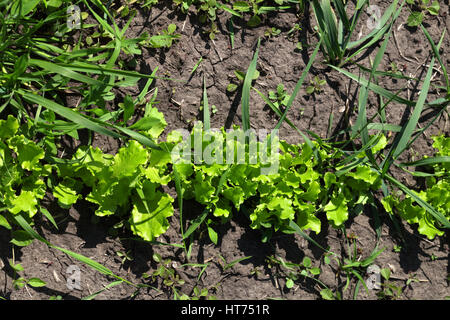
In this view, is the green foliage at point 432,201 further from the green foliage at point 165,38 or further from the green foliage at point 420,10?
the green foliage at point 165,38

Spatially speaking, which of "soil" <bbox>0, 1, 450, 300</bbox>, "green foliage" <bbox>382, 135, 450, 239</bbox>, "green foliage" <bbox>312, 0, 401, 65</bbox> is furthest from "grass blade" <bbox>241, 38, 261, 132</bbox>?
"green foliage" <bbox>382, 135, 450, 239</bbox>

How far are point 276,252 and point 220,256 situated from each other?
0.29m

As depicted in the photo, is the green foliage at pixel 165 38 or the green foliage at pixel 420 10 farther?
the green foliage at pixel 420 10

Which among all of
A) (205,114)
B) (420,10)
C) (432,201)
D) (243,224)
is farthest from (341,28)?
(243,224)

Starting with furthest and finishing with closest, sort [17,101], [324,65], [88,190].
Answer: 1. [324,65]
2. [88,190]
3. [17,101]

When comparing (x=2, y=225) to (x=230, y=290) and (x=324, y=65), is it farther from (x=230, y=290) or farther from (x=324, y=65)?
(x=324, y=65)

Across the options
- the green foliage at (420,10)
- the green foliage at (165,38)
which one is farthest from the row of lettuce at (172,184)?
the green foliage at (420,10)

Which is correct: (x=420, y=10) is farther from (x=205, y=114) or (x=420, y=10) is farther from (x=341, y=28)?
(x=205, y=114)

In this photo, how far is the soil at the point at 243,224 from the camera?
6.82ft

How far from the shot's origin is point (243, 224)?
7.02 ft

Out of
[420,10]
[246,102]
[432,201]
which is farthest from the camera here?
[420,10]

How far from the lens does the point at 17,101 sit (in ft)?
6.35
